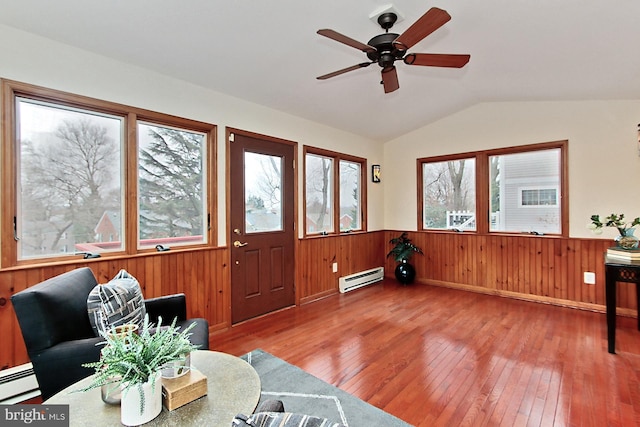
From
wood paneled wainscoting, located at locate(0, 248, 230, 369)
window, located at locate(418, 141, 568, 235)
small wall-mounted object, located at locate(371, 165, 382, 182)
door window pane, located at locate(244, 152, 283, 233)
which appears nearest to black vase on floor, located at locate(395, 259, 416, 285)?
window, located at locate(418, 141, 568, 235)

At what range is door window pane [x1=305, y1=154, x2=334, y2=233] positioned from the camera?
437cm

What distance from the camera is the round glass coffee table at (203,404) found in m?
1.12

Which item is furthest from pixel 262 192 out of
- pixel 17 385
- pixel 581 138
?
pixel 581 138

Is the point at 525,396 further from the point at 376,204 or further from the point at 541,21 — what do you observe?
the point at 376,204

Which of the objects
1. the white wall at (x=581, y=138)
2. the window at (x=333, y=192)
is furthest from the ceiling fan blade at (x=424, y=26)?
the white wall at (x=581, y=138)

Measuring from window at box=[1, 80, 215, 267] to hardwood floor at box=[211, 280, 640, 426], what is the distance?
1333 millimetres

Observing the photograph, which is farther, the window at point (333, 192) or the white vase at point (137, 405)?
the window at point (333, 192)

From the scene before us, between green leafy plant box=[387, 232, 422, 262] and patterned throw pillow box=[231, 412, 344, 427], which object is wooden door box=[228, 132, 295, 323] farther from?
patterned throw pillow box=[231, 412, 344, 427]

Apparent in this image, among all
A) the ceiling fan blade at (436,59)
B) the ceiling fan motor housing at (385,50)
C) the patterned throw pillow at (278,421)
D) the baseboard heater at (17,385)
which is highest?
the ceiling fan motor housing at (385,50)

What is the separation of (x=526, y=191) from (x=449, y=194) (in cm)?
105

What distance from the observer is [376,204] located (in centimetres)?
548

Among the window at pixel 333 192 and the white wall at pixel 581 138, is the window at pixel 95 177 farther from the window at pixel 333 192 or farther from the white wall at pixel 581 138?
the white wall at pixel 581 138

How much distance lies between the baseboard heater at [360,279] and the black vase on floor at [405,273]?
376 mm

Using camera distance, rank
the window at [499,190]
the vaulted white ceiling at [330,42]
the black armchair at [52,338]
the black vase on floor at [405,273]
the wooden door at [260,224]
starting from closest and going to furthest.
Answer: the black armchair at [52,338], the vaulted white ceiling at [330,42], the wooden door at [260,224], the window at [499,190], the black vase on floor at [405,273]
